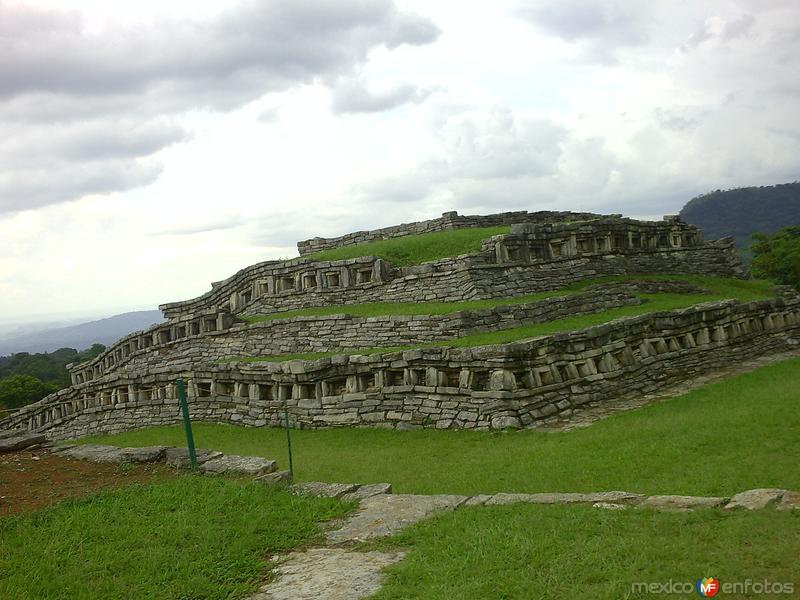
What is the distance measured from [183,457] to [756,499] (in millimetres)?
9061

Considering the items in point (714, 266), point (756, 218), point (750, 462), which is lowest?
point (750, 462)

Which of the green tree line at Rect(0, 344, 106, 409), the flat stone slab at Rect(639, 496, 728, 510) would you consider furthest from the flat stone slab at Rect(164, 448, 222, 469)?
the green tree line at Rect(0, 344, 106, 409)

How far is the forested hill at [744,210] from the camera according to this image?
424 ft

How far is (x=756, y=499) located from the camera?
6.89 meters

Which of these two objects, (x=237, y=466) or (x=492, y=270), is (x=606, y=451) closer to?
(x=237, y=466)

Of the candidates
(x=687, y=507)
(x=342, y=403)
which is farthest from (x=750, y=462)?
(x=342, y=403)

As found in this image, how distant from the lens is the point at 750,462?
372 inches

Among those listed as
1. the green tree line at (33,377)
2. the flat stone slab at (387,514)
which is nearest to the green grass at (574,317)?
the flat stone slab at (387,514)

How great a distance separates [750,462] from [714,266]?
22.8m

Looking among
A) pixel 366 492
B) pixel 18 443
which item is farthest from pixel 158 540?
pixel 18 443

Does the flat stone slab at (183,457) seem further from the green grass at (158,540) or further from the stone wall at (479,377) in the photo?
the stone wall at (479,377)

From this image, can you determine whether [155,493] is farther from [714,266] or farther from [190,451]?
[714,266]

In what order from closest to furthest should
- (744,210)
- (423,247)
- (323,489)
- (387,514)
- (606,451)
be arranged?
(387,514)
(323,489)
(606,451)
(423,247)
(744,210)

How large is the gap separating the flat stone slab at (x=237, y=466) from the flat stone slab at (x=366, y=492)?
1995 millimetres
